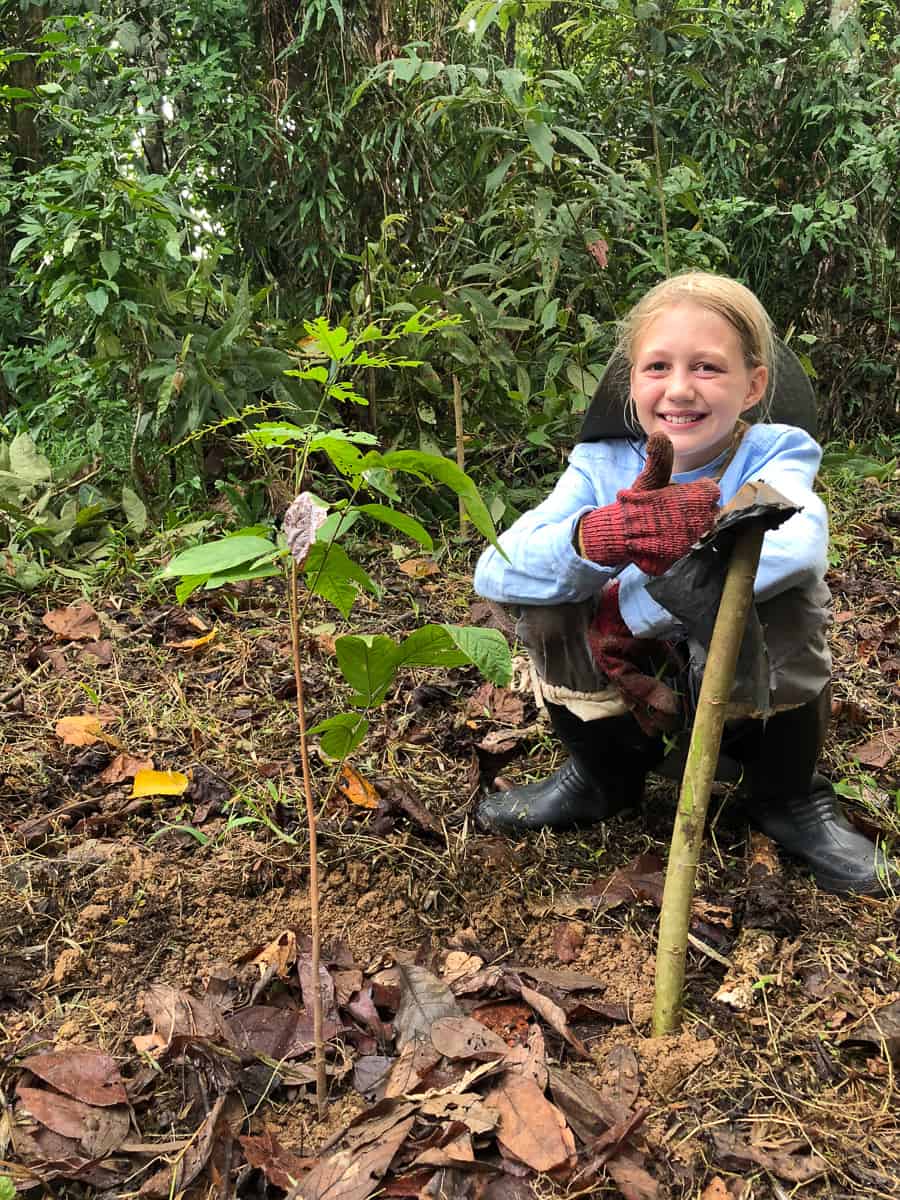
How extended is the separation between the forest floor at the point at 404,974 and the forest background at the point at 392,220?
113cm

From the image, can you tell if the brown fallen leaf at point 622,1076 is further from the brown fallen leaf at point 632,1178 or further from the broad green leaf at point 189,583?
the broad green leaf at point 189,583

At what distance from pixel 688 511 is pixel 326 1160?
3.26 feet

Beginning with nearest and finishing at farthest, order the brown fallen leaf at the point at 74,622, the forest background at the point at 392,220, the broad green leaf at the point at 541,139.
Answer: the brown fallen leaf at the point at 74,622 → the broad green leaf at the point at 541,139 → the forest background at the point at 392,220

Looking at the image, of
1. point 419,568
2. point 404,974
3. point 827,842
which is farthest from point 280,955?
point 419,568

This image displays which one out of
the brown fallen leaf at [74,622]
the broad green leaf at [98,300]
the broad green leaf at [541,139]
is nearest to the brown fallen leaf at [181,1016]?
the brown fallen leaf at [74,622]

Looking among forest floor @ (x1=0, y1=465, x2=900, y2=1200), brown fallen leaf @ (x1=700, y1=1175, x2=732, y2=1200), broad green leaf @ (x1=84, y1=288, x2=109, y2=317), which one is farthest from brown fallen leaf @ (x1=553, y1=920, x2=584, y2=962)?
broad green leaf @ (x1=84, y1=288, x2=109, y2=317)

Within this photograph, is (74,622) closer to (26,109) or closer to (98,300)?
(98,300)

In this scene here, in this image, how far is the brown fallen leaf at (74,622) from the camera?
9.06 feet

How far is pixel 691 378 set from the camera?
1658mm

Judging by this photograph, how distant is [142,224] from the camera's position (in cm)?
310

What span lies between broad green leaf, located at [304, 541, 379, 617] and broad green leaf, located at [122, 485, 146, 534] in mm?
2197

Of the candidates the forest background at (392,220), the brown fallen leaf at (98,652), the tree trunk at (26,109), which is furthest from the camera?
the tree trunk at (26,109)

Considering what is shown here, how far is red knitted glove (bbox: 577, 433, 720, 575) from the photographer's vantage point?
131 centimetres

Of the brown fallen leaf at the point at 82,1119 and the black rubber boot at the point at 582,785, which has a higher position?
the brown fallen leaf at the point at 82,1119
